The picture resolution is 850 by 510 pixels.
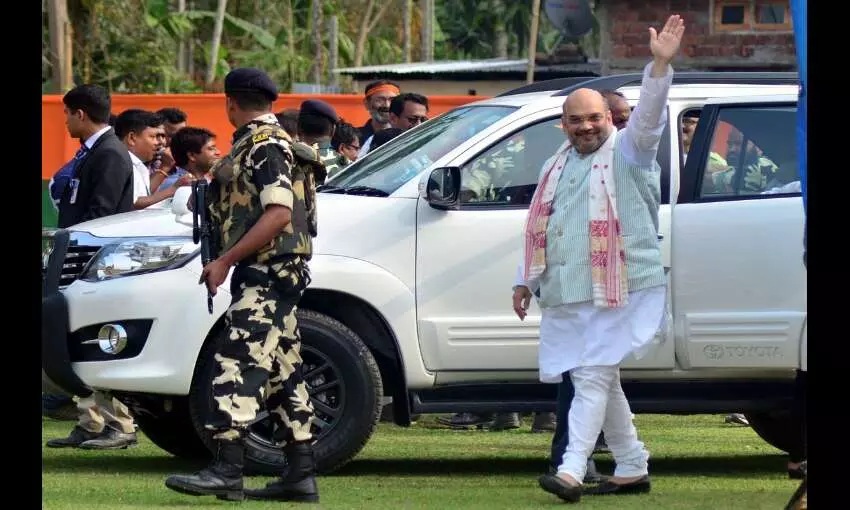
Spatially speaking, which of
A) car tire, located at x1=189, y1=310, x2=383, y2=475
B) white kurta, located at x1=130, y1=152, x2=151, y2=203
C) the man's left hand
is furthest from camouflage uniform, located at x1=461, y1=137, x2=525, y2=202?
white kurta, located at x1=130, y1=152, x2=151, y2=203

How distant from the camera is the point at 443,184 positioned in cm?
770

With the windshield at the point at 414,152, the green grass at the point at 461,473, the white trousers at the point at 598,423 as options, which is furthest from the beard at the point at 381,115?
the white trousers at the point at 598,423

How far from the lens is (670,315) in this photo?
7871 millimetres

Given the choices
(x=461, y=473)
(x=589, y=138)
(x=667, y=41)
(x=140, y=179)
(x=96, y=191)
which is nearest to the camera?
(x=667, y=41)

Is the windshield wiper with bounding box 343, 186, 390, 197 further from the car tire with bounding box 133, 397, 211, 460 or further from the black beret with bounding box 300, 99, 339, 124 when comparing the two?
the black beret with bounding box 300, 99, 339, 124

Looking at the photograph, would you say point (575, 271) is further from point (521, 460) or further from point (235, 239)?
point (521, 460)

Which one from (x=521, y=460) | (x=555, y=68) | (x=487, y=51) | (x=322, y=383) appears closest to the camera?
(x=322, y=383)

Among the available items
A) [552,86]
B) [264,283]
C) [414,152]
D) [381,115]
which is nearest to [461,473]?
[414,152]

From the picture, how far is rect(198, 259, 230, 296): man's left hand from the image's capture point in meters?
6.77

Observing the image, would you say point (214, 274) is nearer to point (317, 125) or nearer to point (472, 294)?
point (472, 294)

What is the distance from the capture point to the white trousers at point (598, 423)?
696cm

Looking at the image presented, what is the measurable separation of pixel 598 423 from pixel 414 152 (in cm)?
189
